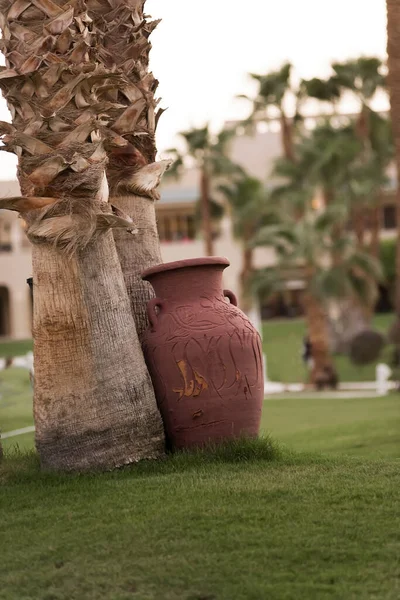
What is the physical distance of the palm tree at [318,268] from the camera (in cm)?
3103

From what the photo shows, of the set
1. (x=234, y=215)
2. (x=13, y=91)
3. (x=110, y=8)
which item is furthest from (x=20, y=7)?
(x=234, y=215)

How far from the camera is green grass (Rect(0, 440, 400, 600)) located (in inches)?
164

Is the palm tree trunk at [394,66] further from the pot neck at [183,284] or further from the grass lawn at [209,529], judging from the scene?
the grass lawn at [209,529]

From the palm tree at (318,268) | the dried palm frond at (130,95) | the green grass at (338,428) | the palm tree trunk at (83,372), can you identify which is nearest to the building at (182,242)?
the palm tree at (318,268)

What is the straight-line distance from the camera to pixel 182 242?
2184 inches

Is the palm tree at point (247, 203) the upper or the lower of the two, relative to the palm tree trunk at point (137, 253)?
upper

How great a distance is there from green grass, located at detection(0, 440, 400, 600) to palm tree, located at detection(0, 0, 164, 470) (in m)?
0.27

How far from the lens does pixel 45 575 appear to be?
435cm

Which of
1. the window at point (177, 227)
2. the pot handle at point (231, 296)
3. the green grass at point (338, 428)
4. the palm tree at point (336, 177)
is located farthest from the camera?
the window at point (177, 227)

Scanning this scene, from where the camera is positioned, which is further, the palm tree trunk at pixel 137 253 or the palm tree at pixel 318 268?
the palm tree at pixel 318 268

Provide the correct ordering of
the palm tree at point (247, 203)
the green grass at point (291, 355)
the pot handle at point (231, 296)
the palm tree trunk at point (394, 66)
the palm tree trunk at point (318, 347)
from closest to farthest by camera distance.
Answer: the pot handle at point (231, 296) < the palm tree trunk at point (394, 66) < the palm tree trunk at point (318, 347) < the green grass at point (291, 355) < the palm tree at point (247, 203)

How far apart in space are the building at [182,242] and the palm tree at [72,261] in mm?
45606

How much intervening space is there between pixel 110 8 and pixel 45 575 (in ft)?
15.1

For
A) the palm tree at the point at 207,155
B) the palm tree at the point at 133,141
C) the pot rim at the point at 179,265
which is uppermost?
the palm tree at the point at 207,155
